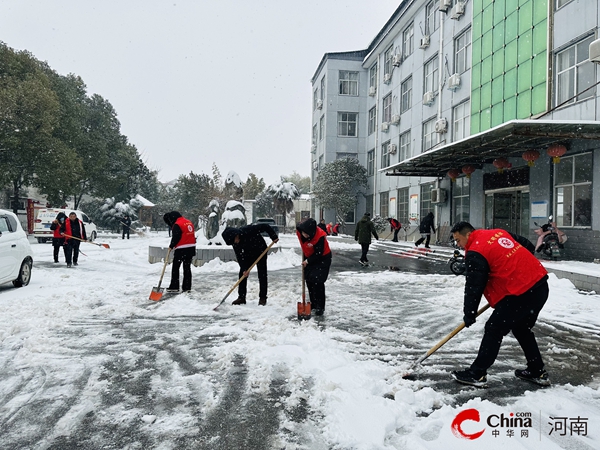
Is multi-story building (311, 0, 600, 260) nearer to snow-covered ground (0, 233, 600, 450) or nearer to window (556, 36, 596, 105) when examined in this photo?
window (556, 36, 596, 105)

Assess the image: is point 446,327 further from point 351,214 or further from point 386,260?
point 351,214

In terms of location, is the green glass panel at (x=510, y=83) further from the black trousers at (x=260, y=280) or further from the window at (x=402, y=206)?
the black trousers at (x=260, y=280)

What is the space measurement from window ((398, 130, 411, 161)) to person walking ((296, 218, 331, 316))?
64.9 feet

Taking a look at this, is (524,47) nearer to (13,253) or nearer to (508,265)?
(508,265)

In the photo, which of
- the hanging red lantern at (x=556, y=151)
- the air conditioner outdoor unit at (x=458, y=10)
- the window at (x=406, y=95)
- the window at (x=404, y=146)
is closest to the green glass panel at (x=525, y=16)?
the air conditioner outdoor unit at (x=458, y=10)

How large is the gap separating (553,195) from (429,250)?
15.7 ft

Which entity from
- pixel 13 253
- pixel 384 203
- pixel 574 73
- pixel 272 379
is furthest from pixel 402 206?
pixel 272 379

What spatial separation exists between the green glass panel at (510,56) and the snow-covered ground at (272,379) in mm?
10831

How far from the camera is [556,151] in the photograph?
40.8 feet

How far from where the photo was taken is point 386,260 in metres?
15.1

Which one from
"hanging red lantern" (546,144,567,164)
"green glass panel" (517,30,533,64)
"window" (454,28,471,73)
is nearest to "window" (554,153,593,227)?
"hanging red lantern" (546,144,567,164)

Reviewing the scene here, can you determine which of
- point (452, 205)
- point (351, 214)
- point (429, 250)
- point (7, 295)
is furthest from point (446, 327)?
point (351, 214)

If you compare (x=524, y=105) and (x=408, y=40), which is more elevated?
(x=408, y=40)

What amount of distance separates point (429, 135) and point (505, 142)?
9.42 metres
